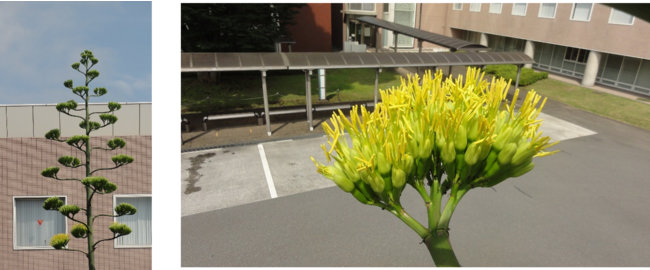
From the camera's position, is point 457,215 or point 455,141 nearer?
point 455,141

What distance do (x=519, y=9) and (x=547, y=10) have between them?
2188 mm

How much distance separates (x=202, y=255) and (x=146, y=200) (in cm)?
310

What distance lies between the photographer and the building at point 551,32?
58.1ft

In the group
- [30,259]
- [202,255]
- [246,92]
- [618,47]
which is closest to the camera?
[202,255]

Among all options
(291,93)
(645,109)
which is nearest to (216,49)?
(291,93)

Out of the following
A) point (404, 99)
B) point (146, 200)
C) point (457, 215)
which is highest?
point (404, 99)

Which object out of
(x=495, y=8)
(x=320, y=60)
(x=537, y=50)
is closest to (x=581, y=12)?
(x=537, y=50)

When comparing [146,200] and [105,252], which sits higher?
[146,200]

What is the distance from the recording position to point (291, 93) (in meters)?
19.2

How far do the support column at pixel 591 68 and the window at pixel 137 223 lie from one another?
21.4 m

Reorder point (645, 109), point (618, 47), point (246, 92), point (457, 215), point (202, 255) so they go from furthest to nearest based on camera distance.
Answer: point (246, 92) < point (618, 47) < point (645, 109) < point (457, 215) < point (202, 255)

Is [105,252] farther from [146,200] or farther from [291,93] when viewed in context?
[291,93]

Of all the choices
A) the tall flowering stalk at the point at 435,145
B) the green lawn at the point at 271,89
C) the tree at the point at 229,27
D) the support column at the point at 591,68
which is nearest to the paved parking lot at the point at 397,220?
the tall flowering stalk at the point at 435,145

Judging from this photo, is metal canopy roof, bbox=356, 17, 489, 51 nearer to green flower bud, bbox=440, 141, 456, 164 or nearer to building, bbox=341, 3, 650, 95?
building, bbox=341, 3, 650, 95
